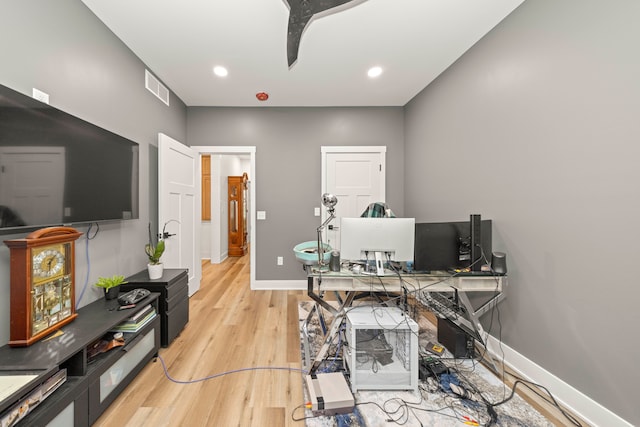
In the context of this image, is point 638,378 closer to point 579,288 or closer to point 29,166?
point 579,288

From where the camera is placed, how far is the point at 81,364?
1.28 metres

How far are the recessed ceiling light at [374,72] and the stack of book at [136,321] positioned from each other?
121 inches

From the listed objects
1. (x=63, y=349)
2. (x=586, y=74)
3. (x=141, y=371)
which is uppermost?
(x=586, y=74)

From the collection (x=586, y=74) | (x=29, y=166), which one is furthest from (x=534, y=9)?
(x=29, y=166)

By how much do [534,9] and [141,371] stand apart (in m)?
3.87

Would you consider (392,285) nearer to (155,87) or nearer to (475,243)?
(475,243)

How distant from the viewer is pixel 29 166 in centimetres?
131

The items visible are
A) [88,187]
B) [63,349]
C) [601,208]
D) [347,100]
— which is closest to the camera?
[63,349]

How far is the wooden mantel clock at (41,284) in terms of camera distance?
123cm

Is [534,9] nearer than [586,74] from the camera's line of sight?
No

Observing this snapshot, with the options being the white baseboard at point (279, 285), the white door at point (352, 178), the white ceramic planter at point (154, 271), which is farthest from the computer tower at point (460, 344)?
the white ceramic planter at point (154, 271)

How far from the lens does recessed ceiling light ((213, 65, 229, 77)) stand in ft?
8.58

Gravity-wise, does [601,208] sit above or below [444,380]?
above

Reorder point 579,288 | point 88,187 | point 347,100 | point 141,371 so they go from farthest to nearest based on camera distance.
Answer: point 347,100 → point 141,371 → point 88,187 → point 579,288
